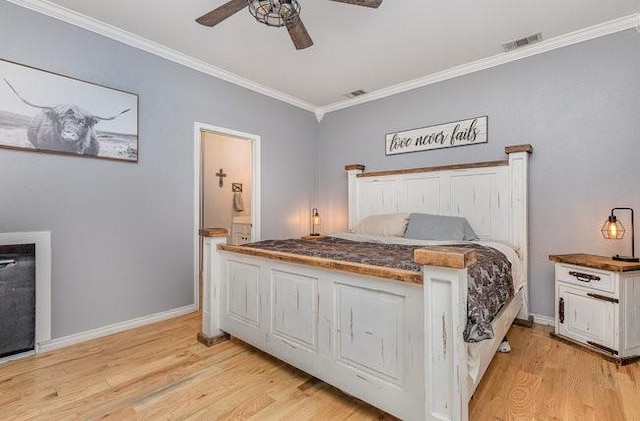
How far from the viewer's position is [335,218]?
444cm

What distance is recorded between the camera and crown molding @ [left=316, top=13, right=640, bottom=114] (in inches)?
97.1

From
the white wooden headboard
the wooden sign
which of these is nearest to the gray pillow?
the white wooden headboard

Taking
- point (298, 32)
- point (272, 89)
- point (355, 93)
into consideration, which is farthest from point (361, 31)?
point (272, 89)

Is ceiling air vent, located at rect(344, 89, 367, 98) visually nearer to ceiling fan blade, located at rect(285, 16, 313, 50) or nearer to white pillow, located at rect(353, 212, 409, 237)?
white pillow, located at rect(353, 212, 409, 237)

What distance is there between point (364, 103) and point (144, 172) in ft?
9.45

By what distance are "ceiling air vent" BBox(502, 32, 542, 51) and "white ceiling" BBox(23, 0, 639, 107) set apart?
58 millimetres

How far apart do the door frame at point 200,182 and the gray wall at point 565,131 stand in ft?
7.24

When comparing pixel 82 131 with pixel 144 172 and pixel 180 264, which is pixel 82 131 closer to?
pixel 144 172

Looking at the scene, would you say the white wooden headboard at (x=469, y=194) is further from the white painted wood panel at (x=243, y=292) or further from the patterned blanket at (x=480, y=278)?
the white painted wood panel at (x=243, y=292)

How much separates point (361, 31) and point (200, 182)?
2.40 metres

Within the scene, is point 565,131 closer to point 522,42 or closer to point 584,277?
point 522,42

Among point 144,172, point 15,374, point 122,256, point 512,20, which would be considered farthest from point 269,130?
point 15,374

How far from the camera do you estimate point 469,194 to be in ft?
10.2

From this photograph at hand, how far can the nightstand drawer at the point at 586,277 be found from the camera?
2104 millimetres
